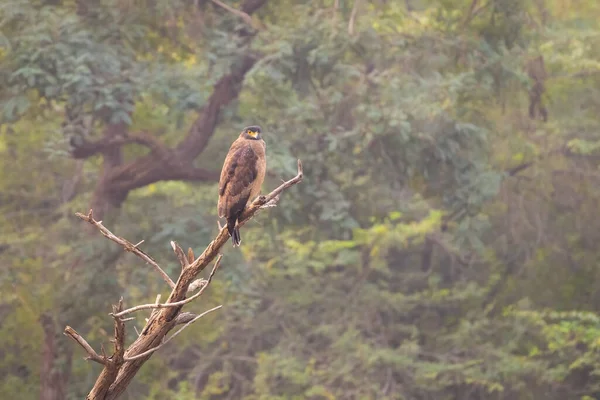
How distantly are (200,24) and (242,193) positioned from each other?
679 cm

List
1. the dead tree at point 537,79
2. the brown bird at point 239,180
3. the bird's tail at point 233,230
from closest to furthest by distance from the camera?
1. the bird's tail at point 233,230
2. the brown bird at point 239,180
3. the dead tree at point 537,79

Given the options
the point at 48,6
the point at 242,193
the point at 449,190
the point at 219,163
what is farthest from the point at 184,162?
the point at 242,193

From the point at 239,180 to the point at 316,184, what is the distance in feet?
19.0

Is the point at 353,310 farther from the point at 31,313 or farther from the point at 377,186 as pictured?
the point at 31,313

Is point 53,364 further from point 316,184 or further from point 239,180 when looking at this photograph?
point 239,180

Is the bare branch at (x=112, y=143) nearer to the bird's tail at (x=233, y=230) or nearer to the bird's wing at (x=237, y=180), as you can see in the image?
the bird's wing at (x=237, y=180)

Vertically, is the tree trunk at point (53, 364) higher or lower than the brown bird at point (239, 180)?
lower

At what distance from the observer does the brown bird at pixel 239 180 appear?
13.7 ft

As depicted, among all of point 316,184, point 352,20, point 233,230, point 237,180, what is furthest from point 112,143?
point 233,230

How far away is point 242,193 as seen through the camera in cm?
437

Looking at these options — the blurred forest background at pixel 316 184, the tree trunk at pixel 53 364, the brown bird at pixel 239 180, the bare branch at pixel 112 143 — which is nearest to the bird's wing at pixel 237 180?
the brown bird at pixel 239 180

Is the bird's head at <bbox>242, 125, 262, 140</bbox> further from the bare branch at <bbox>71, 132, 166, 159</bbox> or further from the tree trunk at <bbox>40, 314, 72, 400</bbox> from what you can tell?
the tree trunk at <bbox>40, 314, 72, 400</bbox>

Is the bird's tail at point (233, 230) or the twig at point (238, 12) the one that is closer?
the bird's tail at point (233, 230)

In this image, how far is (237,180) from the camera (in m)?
4.51
